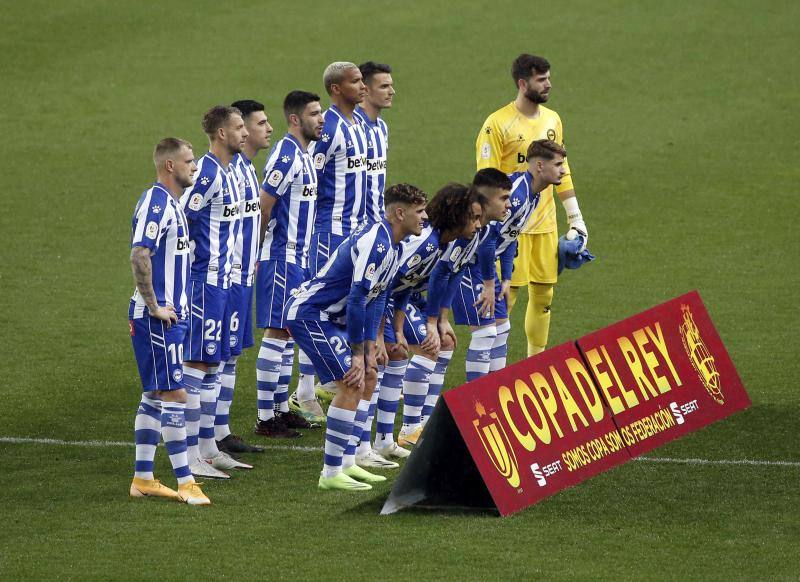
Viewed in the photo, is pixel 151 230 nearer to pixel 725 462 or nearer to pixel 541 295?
pixel 725 462

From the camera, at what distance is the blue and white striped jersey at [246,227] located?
8.55 m

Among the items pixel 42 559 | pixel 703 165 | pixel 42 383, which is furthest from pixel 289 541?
pixel 703 165

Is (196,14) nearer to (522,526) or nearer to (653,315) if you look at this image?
(653,315)

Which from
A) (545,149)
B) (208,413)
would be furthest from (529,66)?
(208,413)

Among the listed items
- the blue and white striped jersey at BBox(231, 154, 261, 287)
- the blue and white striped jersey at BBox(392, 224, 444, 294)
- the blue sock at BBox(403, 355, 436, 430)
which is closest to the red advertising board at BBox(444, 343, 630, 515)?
the blue and white striped jersey at BBox(392, 224, 444, 294)

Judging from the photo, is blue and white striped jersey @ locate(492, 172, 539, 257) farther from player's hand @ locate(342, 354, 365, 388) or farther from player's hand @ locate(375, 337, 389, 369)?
player's hand @ locate(342, 354, 365, 388)

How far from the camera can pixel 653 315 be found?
888cm

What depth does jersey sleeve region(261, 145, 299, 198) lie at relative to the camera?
9211mm

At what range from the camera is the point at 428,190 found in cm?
1672

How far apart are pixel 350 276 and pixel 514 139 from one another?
9.41 feet

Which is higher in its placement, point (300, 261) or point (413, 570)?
point (300, 261)

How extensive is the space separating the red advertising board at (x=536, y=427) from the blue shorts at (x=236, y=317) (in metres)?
1.87

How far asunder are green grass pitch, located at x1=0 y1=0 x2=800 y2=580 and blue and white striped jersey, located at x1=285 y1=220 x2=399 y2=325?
41.1 inches

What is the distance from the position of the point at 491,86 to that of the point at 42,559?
14941 millimetres
